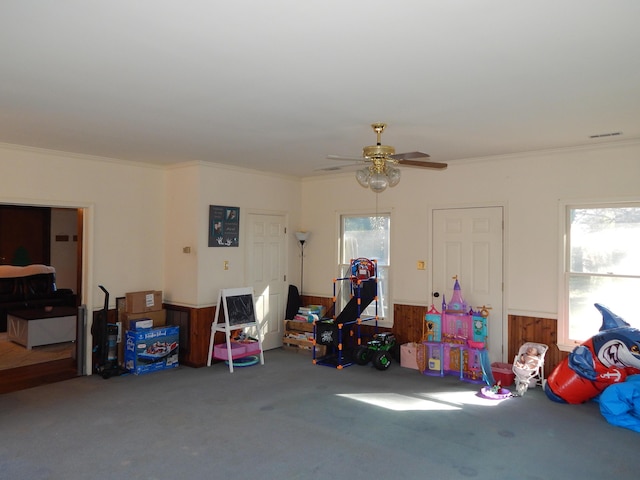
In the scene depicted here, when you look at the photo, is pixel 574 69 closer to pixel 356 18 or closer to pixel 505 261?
pixel 356 18

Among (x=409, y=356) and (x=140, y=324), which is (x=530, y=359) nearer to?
(x=409, y=356)

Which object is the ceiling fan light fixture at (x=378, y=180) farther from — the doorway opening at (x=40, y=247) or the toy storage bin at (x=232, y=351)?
the doorway opening at (x=40, y=247)

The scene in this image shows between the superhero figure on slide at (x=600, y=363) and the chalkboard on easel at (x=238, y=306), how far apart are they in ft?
12.3

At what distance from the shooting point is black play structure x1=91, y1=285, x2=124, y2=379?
5.50 meters

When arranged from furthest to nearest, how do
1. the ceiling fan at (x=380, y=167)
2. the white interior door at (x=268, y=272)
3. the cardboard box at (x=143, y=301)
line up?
the white interior door at (x=268, y=272) → the cardboard box at (x=143, y=301) → the ceiling fan at (x=380, y=167)

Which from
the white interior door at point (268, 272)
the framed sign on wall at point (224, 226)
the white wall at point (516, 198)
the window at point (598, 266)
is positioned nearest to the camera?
the window at point (598, 266)

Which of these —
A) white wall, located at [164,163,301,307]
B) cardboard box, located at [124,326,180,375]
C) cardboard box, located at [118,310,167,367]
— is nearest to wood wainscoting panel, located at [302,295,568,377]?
white wall, located at [164,163,301,307]

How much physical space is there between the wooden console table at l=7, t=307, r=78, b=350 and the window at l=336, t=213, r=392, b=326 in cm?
396

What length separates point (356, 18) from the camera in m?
2.23

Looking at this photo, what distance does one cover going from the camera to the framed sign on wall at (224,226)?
616 centimetres

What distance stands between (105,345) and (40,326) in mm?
1864

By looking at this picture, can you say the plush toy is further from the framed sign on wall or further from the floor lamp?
the framed sign on wall

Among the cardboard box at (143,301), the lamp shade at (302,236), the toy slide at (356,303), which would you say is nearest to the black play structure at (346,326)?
the toy slide at (356,303)

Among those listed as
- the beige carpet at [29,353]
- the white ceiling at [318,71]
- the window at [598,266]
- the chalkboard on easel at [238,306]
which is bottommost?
the beige carpet at [29,353]
